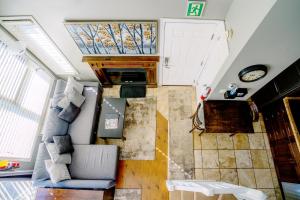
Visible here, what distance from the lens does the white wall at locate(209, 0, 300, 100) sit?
1.60m

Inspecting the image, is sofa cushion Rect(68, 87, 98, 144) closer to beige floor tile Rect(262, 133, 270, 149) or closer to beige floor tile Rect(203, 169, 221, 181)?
beige floor tile Rect(203, 169, 221, 181)

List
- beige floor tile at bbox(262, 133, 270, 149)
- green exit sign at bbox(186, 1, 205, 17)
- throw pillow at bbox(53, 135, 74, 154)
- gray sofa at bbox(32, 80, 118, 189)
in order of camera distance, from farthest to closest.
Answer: beige floor tile at bbox(262, 133, 270, 149)
throw pillow at bbox(53, 135, 74, 154)
gray sofa at bbox(32, 80, 118, 189)
green exit sign at bbox(186, 1, 205, 17)

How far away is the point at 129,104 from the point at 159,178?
75.6 inches

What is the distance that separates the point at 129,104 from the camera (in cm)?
439

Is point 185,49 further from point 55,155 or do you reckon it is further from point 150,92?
point 55,155

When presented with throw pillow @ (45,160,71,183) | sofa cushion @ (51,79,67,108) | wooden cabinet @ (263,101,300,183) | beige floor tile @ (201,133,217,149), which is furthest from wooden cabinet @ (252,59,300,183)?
sofa cushion @ (51,79,67,108)

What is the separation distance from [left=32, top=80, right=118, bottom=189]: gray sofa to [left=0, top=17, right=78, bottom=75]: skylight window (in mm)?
419

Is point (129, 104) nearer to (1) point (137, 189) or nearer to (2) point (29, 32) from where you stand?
(1) point (137, 189)

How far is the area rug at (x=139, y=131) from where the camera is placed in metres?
3.85

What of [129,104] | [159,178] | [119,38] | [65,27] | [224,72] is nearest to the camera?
[224,72]

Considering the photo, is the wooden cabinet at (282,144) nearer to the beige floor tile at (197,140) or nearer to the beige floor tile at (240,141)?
the beige floor tile at (240,141)

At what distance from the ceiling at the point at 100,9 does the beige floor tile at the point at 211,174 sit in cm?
300

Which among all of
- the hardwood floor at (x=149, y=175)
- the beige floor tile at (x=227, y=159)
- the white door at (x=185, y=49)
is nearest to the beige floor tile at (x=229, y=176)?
the beige floor tile at (x=227, y=159)

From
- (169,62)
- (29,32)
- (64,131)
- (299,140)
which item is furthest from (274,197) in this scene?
(29,32)
